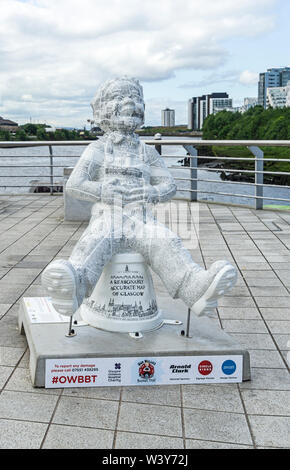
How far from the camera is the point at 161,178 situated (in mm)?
3711

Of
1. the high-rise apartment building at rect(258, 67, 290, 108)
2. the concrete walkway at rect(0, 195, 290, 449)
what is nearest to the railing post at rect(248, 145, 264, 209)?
the concrete walkway at rect(0, 195, 290, 449)

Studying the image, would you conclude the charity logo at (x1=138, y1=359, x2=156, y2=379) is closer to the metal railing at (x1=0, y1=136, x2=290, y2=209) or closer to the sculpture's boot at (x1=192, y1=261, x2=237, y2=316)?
the sculpture's boot at (x1=192, y1=261, x2=237, y2=316)

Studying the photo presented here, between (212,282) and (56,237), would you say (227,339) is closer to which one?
(212,282)

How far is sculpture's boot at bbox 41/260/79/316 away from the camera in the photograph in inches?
114

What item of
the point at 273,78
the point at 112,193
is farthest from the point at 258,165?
the point at 273,78

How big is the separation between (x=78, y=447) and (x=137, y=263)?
1.23m

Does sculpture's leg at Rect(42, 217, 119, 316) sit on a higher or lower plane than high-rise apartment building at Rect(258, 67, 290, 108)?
lower

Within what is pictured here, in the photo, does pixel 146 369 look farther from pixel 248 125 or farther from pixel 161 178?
pixel 248 125

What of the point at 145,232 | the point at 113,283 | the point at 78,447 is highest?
the point at 145,232

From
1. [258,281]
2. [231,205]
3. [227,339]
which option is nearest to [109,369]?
[227,339]

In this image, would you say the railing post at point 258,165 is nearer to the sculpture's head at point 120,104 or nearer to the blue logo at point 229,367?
the sculpture's head at point 120,104

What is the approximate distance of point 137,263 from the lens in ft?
11.2

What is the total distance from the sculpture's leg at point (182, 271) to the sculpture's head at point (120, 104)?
2.14 ft

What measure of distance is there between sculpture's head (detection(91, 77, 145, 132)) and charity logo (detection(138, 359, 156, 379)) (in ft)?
4.79
